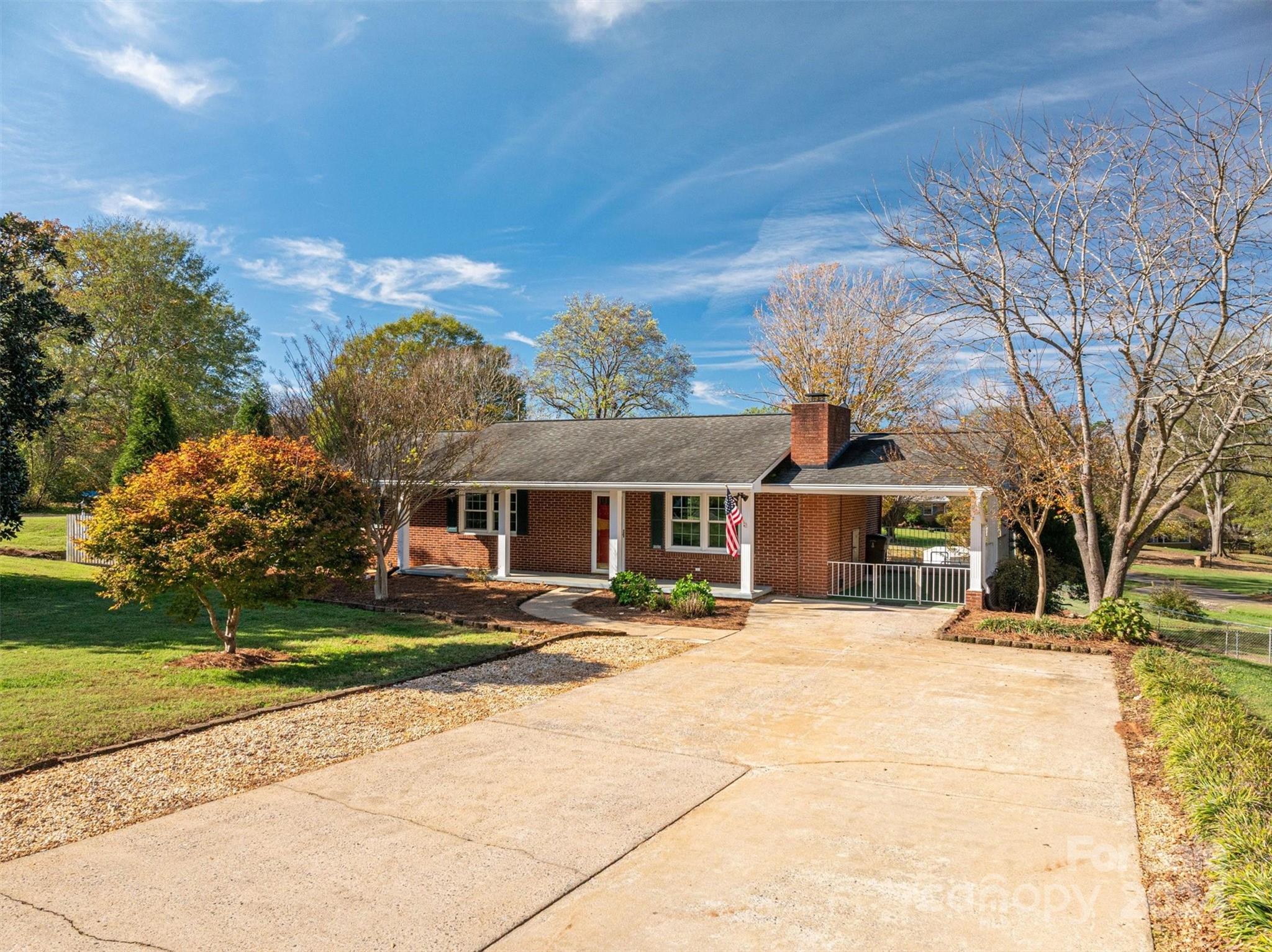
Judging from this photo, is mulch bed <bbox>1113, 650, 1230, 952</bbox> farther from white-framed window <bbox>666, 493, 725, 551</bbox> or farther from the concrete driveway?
white-framed window <bbox>666, 493, 725, 551</bbox>

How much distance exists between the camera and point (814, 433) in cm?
1784

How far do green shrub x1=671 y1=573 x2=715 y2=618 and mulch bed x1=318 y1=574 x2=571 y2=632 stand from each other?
2386mm

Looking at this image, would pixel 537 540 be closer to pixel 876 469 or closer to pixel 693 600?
pixel 693 600

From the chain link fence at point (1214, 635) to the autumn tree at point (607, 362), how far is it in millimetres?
29287

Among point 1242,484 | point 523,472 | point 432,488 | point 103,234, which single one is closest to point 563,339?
point 103,234

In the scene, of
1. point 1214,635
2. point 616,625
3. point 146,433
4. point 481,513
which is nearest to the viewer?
point 616,625

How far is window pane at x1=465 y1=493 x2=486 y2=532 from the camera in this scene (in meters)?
20.8

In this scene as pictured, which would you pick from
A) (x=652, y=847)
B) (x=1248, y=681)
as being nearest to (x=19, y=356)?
(x=652, y=847)

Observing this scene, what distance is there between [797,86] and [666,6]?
4.29 m

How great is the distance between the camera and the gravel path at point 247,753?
5473 millimetres

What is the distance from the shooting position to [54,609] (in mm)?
13695

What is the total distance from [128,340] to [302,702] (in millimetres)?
29036

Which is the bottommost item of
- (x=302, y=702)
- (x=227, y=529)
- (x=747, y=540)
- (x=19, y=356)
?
(x=302, y=702)

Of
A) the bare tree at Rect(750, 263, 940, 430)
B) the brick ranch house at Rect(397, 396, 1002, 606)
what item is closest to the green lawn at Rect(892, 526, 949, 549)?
the bare tree at Rect(750, 263, 940, 430)
